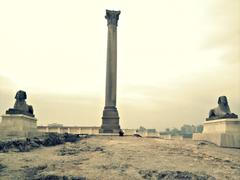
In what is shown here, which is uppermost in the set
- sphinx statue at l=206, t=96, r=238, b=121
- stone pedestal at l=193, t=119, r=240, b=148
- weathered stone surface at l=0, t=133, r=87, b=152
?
sphinx statue at l=206, t=96, r=238, b=121

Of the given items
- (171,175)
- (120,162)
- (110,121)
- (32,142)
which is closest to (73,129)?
(110,121)

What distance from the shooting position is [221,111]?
17.8m

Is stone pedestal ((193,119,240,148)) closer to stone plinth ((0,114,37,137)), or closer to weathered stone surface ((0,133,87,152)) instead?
weathered stone surface ((0,133,87,152))

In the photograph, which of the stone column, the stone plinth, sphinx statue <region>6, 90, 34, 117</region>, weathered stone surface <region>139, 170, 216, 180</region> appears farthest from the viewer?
the stone column

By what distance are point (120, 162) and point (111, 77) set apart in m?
14.0

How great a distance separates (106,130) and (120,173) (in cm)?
1387

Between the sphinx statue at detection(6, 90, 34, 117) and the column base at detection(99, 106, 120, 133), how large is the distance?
666 centimetres

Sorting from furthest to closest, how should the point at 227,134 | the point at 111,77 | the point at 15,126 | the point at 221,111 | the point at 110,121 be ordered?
the point at 111,77 < the point at 110,121 < the point at 221,111 < the point at 15,126 < the point at 227,134

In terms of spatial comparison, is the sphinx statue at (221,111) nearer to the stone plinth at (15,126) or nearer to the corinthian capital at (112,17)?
the stone plinth at (15,126)

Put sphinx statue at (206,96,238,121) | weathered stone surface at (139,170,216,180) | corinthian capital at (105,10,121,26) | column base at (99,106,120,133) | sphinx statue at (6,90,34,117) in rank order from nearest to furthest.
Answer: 1. weathered stone surface at (139,170,216,180)
2. sphinx statue at (206,96,238,121)
3. sphinx statue at (6,90,34,117)
4. column base at (99,106,120,133)
5. corinthian capital at (105,10,121,26)

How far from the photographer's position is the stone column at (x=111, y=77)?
2438 cm

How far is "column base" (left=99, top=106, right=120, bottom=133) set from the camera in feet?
78.8

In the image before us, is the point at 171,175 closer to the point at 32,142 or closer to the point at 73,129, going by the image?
the point at 32,142

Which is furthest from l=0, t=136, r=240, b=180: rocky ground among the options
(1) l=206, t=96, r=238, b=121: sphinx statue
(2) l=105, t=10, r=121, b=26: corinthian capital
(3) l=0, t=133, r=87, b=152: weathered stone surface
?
(2) l=105, t=10, r=121, b=26: corinthian capital
